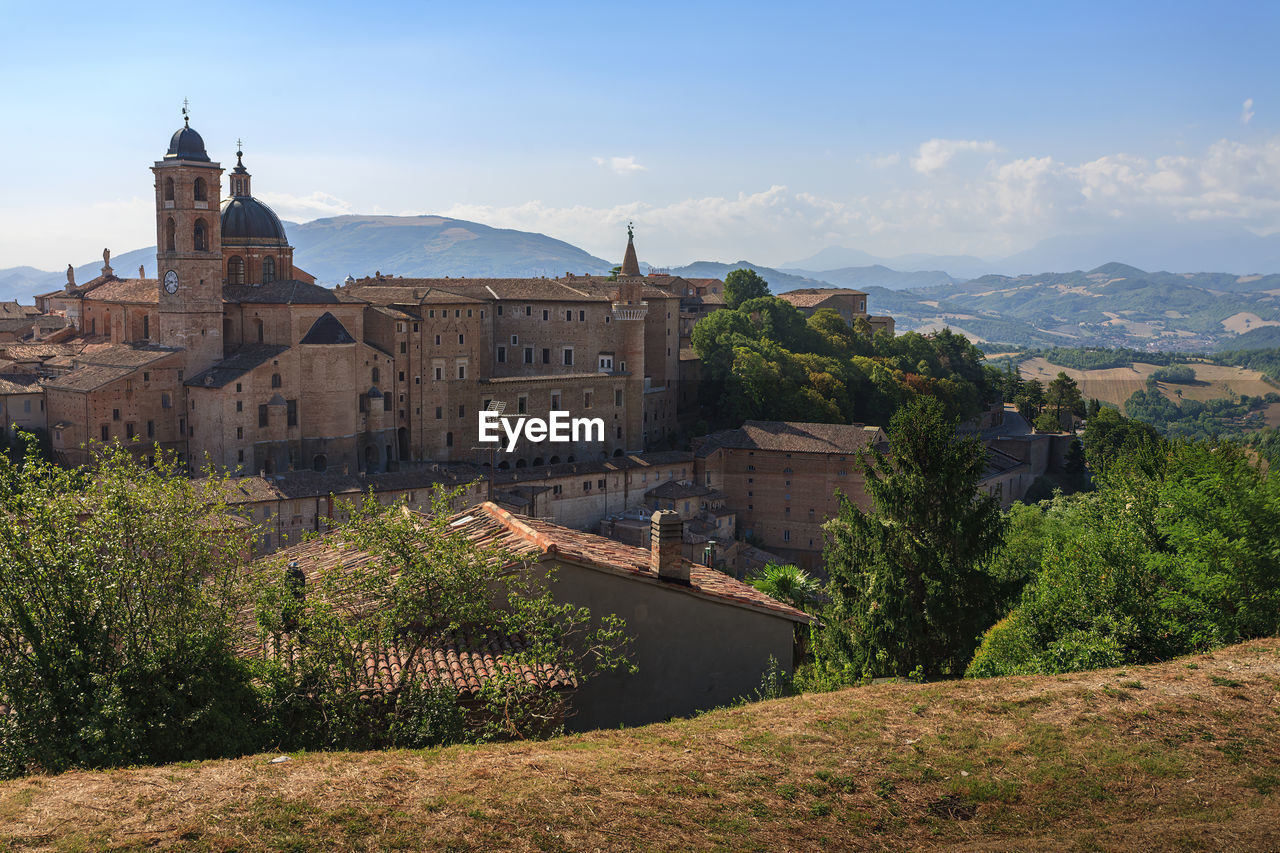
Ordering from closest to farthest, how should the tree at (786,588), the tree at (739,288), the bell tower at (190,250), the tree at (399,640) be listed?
1. the tree at (399,640)
2. the tree at (786,588)
3. the bell tower at (190,250)
4. the tree at (739,288)

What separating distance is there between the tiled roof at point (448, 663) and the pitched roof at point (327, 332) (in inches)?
1397

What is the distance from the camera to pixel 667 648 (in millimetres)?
14555

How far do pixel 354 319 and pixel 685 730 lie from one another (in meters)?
40.3

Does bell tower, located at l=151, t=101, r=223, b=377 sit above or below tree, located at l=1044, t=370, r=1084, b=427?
above

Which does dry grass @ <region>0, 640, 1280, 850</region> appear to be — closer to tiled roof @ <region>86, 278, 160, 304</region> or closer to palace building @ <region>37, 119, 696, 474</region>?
palace building @ <region>37, 119, 696, 474</region>

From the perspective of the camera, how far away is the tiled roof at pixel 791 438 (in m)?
53.2

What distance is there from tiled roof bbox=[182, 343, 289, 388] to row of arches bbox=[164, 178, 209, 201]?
712cm

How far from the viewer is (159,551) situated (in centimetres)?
1244

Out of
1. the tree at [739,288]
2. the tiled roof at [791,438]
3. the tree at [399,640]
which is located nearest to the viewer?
the tree at [399,640]

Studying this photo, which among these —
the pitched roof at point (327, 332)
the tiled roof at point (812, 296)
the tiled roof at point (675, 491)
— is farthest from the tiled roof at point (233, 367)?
the tiled roof at point (812, 296)

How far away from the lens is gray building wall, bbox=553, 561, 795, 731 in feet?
45.7

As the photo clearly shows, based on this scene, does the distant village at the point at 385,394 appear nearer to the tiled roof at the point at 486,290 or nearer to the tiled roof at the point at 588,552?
the tiled roof at the point at 486,290

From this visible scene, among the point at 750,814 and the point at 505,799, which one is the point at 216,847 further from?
the point at 750,814

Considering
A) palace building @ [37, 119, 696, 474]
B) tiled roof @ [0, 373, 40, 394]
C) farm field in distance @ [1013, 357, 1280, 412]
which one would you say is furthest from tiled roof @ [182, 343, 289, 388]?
farm field in distance @ [1013, 357, 1280, 412]
